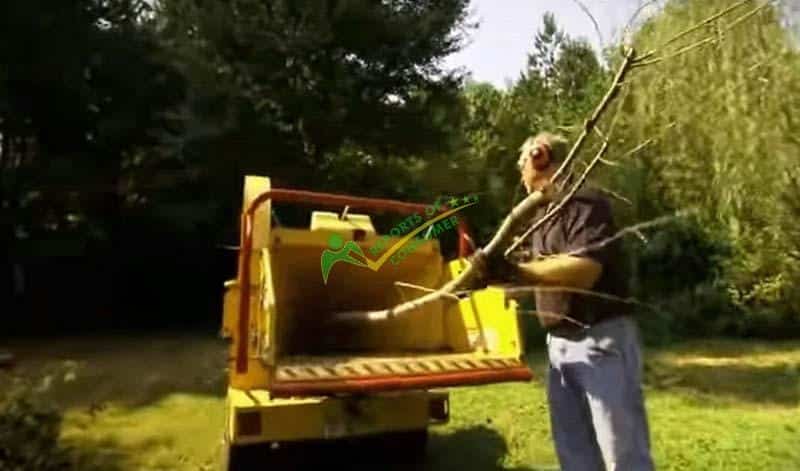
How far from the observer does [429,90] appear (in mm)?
13172

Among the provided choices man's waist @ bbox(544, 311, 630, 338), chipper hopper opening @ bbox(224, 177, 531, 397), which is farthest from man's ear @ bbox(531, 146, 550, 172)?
chipper hopper opening @ bbox(224, 177, 531, 397)

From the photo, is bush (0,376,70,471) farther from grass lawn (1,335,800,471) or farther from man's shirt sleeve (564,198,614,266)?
man's shirt sleeve (564,198,614,266)

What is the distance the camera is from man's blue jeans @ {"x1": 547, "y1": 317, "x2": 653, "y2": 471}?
3.00 m

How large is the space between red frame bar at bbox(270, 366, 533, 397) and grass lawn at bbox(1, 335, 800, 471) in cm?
103

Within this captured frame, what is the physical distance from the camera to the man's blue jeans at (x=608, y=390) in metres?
3.00

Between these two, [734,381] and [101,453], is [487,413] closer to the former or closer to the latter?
[101,453]

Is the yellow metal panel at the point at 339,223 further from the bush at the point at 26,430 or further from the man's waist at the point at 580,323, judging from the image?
the man's waist at the point at 580,323

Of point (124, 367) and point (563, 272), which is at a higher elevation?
point (563, 272)

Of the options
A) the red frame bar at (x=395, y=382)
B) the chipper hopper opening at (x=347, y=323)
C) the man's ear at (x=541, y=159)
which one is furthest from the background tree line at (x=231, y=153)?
the man's ear at (x=541, y=159)

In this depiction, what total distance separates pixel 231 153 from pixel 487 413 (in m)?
6.54

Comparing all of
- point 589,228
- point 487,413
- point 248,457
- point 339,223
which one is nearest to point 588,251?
point 589,228

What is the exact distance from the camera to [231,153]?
12.1 m

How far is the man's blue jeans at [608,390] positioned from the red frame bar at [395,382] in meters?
1.36

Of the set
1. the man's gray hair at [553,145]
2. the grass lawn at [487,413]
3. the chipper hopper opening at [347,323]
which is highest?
the man's gray hair at [553,145]
